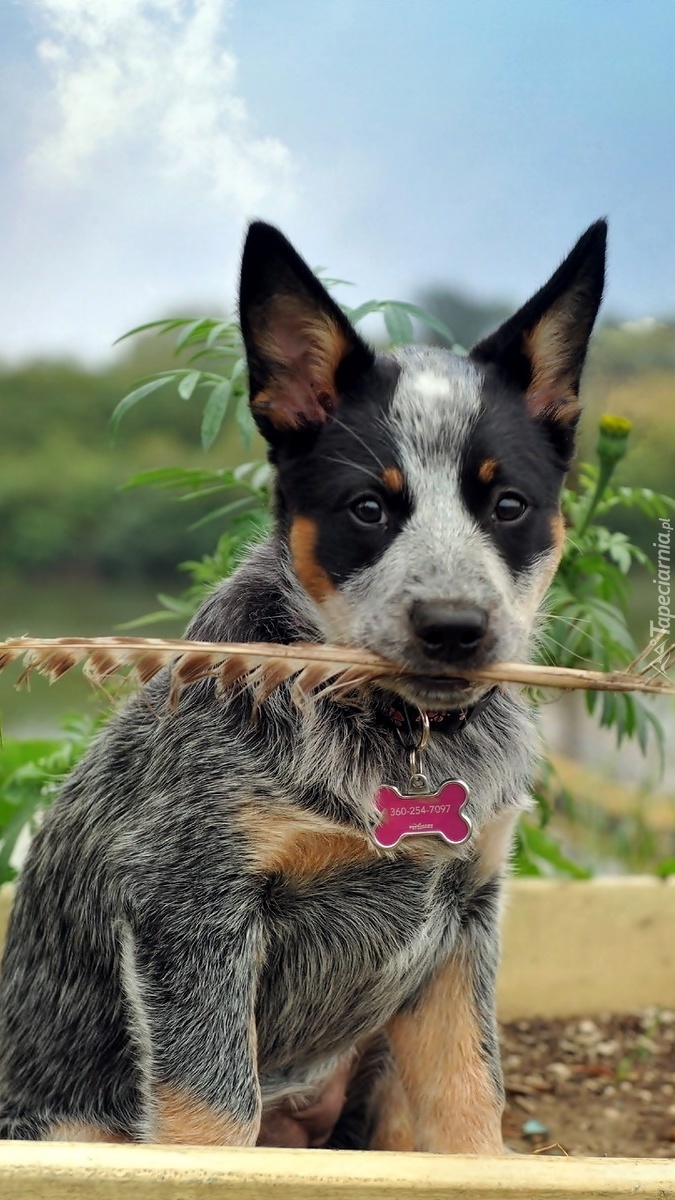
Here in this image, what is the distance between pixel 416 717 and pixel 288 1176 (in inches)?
23.6

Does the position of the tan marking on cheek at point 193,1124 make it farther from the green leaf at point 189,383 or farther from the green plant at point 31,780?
the green leaf at point 189,383

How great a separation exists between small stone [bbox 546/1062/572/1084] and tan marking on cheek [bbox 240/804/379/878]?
1206 millimetres

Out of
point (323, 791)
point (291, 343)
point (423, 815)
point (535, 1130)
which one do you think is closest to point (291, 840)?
point (323, 791)

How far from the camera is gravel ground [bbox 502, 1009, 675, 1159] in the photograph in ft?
7.18

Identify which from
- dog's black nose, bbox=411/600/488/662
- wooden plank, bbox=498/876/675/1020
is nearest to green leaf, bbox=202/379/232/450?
dog's black nose, bbox=411/600/488/662

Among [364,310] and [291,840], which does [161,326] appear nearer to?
[364,310]

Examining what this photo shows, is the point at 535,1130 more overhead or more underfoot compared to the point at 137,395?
more underfoot

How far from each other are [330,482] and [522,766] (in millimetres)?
535

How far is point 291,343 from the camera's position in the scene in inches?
61.7

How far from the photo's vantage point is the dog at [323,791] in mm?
1442

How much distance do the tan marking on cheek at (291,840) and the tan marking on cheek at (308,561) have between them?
0.29 m

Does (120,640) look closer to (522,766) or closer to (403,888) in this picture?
(403,888)

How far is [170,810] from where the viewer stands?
1.53 metres

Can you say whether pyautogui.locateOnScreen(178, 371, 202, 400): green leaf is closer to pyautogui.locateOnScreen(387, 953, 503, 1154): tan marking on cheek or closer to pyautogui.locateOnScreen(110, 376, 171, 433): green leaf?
pyautogui.locateOnScreen(110, 376, 171, 433): green leaf
